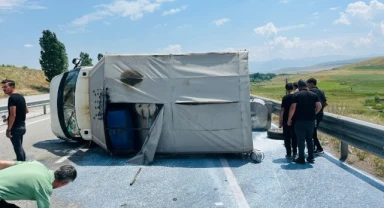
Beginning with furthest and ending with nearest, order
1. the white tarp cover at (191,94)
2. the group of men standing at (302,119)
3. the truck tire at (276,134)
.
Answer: the truck tire at (276,134)
the white tarp cover at (191,94)
the group of men standing at (302,119)

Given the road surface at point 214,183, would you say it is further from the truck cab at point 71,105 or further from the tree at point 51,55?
the tree at point 51,55

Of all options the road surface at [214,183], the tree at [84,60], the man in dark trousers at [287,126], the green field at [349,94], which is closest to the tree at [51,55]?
the tree at [84,60]

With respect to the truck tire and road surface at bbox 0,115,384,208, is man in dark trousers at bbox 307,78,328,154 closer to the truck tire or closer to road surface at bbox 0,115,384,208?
road surface at bbox 0,115,384,208

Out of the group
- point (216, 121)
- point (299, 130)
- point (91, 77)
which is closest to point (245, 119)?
point (216, 121)

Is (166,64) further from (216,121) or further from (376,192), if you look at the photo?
(376,192)

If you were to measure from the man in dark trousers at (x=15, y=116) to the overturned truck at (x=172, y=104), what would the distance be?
6.05 feet

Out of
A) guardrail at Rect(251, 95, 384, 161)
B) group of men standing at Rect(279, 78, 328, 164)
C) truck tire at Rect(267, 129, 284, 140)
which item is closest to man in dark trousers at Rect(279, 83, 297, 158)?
group of men standing at Rect(279, 78, 328, 164)

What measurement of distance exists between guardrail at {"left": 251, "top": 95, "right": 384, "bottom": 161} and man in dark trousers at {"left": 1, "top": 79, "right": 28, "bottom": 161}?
6.75 metres

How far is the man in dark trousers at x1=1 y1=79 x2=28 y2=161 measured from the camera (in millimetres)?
7082

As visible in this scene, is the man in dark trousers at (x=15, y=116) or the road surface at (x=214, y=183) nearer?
the road surface at (x=214, y=183)

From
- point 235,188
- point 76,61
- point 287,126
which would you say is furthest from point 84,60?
point 235,188

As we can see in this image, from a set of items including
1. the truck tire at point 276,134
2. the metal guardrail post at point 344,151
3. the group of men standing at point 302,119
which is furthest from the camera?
the truck tire at point 276,134

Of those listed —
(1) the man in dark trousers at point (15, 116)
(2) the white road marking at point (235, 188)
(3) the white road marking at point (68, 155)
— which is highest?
(1) the man in dark trousers at point (15, 116)

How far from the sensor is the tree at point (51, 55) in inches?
2341
